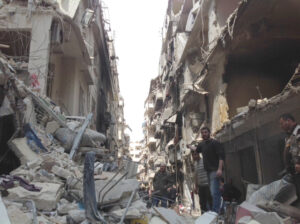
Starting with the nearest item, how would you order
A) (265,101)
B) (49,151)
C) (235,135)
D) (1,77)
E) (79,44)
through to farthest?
(1,77), (265,101), (49,151), (235,135), (79,44)

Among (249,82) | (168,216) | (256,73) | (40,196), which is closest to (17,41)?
(249,82)

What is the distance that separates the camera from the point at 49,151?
694cm

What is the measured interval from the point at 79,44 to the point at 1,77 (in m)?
7.47

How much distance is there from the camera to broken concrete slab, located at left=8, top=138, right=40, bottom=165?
5.83 meters

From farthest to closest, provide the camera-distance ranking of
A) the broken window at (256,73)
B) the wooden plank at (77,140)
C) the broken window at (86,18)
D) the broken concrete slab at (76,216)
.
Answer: the broken window at (86,18) < the broken window at (256,73) < the wooden plank at (77,140) < the broken concrete slab at (76,216)

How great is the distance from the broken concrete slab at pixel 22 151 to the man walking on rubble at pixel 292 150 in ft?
15.0

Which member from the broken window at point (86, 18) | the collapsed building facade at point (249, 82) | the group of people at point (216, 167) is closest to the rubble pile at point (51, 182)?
the group of people at point (216, 167)

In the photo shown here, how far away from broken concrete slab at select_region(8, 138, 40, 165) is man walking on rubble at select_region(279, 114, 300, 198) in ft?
15.0

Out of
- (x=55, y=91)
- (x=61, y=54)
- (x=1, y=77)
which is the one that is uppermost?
(x=61, y=54)

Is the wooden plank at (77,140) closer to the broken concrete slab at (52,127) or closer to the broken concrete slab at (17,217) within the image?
the broken concrete slab at (52,127)

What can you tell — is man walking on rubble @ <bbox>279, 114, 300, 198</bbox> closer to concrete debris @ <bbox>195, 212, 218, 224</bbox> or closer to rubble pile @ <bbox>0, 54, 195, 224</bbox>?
concrete debris @ <bbox>195, 212, 218, 224</bbox>

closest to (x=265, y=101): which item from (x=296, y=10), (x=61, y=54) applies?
(x=296, y=10)

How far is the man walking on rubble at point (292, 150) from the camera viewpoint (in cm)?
358

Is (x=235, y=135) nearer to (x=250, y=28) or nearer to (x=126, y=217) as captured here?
(x=250, y=28)
